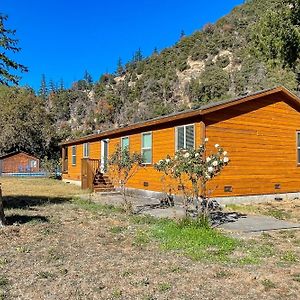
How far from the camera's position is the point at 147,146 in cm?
1567

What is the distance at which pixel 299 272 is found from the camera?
5207mm

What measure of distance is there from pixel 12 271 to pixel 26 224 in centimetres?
349

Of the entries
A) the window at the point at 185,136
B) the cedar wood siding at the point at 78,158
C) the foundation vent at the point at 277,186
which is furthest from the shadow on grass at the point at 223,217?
the cedar wood siding at the point at 78,158

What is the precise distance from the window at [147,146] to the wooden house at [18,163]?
1165 inches

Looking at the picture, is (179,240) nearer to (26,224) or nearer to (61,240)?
(61,240)

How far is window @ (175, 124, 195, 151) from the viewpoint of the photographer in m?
12.9

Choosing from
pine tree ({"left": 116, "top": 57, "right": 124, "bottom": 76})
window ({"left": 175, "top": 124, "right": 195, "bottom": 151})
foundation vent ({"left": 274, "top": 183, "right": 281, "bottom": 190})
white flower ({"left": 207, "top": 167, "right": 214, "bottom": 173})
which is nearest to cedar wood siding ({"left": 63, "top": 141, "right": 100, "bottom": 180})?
window ({"left": 175, "top": 124, "right": 195, "bottom": 151})

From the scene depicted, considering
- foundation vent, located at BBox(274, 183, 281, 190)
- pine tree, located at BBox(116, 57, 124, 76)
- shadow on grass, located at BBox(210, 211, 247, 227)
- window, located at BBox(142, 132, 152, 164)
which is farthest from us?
pine tree, located at BBox(116, 57, 124, 76)

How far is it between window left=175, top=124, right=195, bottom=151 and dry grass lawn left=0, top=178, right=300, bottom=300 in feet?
16.4

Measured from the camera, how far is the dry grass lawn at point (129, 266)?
4.51 meters

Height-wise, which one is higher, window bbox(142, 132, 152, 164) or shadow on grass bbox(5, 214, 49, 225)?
window bbox(142, 132, 152, 164)

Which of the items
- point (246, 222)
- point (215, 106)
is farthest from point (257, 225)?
point (215, 106)

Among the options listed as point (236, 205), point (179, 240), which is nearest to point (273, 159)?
point (236, 205)

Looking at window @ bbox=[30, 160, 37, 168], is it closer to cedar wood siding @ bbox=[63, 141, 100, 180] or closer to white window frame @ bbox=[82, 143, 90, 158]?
cedar wood siding @ bbox=[63, 141, 100, 180]
